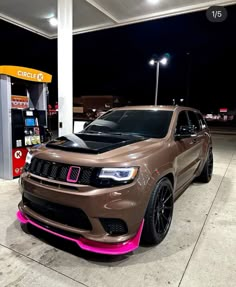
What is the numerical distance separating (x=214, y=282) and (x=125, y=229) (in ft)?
2.92

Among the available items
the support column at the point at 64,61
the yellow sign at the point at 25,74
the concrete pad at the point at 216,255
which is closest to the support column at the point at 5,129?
the yellow sign at the point at 25,74

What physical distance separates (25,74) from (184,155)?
3692 millimetres

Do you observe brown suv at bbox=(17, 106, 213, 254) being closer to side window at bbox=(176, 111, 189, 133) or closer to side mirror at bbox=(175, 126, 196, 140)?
side mirror at bbox=(175, 126, 196, 140)

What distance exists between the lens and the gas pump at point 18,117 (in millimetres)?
4664

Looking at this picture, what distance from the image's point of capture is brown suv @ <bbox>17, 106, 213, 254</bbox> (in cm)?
205

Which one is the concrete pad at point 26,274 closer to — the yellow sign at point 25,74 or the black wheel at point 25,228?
the black wheel at point 25,228

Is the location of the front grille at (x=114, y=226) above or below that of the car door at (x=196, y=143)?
below

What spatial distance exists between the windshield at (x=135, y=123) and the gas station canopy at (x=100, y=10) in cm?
449

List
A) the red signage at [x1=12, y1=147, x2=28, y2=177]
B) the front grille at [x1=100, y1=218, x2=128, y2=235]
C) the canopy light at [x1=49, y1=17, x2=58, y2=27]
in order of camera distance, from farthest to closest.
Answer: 1. the canopy light at [x1=49, y1=17, x2=58, y2=27]
2. the red signage at [x1=12, y1=147, x2=28, y2=177]
3. the front grille at [x1=100, y1=218, x2=128, y2=235]

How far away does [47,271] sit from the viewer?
6.91ft

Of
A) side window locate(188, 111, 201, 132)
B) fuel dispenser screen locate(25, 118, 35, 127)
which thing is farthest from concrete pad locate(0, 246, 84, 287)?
fuel dispenser screen locate(25, 118, 35, 127)

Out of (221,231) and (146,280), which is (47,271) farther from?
(221,231)

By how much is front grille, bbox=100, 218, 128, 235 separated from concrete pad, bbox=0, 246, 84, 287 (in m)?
0.50

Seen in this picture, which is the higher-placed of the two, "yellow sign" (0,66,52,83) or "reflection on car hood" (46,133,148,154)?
"yellow sign" (0,66,52,83)
